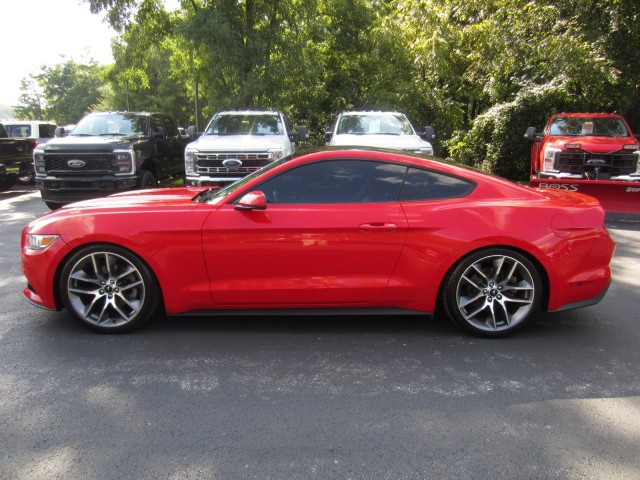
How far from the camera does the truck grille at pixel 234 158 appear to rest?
9805 millimetres

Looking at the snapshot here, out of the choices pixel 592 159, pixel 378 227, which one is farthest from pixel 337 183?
pixel 592 159

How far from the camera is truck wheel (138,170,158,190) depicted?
10570 mm

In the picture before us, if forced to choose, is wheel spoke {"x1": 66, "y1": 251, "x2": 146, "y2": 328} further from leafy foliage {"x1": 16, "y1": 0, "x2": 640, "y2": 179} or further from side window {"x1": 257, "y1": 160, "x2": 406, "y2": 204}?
leafy foliage {"x1": 16, "y1": 0, "x2": 640, "y2": 179}

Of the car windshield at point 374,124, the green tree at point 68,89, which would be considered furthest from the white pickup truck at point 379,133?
the green tree at point 68,89

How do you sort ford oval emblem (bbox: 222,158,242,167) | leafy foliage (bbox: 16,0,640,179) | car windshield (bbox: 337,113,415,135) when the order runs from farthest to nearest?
1. leafy foliage (bbox: 16,0,640,179)
2. car windshield (bbox: 337,113,415,135)
3. ford oval emblem (bbox: 222,158,242,167)

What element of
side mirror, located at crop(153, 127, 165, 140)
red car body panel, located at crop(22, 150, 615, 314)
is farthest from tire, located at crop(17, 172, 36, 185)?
red car body panel, located at crop(22, 150, 615, 314)

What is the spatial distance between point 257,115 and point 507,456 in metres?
9.95

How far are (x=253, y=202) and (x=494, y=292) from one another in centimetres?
204

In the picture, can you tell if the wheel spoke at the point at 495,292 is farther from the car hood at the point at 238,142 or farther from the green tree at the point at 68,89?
the green tree at the point at 68,89

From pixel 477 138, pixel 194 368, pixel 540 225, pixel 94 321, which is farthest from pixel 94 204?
pixel 477 138

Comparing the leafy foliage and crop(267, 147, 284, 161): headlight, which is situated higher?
the leafy foliage

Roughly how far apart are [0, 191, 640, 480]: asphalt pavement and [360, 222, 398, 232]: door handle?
0.88m

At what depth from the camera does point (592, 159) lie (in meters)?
11.0

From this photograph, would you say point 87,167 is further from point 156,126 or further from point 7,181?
point 7,181
